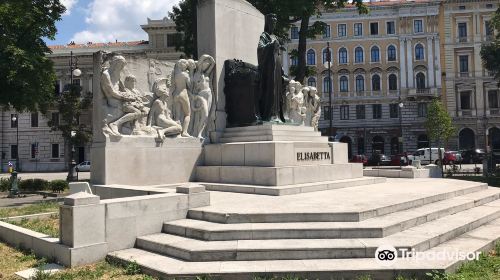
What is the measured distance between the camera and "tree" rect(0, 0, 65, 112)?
1955 cm

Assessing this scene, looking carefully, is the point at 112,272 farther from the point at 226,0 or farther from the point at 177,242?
the point at 226,0

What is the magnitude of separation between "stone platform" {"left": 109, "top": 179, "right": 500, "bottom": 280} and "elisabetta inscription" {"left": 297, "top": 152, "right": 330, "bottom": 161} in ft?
11.6

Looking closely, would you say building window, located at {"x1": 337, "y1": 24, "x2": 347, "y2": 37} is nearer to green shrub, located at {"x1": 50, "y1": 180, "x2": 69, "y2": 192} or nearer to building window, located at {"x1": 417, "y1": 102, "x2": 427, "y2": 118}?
building window, located at {"x1": 417, "y1": 102, "x2": 427, "y2": 118}

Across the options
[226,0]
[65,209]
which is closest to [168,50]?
[226,0]

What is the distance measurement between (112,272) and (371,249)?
365cm

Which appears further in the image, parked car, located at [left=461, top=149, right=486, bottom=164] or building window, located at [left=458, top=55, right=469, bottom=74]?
building window, located at [left=458, top=55, right=469, bottom=74]

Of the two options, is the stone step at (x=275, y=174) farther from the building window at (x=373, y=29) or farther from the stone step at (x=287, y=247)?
the building window at (x=373, y=29)

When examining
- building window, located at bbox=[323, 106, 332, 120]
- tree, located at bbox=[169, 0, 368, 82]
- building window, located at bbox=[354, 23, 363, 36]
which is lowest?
building window, located at bbox=[323, 106, 332, 120]

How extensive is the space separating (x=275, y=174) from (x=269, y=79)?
3.79 meters

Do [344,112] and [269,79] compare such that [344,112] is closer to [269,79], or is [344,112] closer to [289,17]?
[289,17]

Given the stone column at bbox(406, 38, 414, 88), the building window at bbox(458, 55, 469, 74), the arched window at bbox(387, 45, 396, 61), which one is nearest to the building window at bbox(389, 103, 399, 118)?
the stone column at bbox(406, 38, 414, 88)

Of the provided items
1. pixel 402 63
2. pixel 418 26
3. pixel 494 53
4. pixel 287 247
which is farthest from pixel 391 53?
pixel 287 247

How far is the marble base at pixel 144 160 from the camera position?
35.8 feet

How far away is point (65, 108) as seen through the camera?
29.5m
